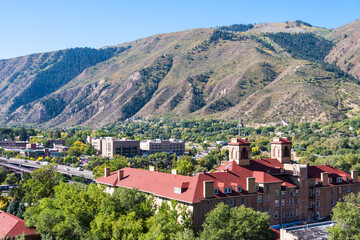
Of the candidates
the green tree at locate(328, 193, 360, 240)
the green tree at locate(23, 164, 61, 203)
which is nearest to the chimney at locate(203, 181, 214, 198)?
the green tree at locate(328, 193, 360, 240)

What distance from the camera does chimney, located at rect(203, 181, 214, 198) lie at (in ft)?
Result: 199

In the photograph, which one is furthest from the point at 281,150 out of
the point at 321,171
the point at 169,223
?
the point at 169,223

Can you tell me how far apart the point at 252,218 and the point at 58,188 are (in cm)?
4048

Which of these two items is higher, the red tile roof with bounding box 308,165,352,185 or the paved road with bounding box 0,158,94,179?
the red tile roof with bounding box 308,165,352,185

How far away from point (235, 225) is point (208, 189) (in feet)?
28.6

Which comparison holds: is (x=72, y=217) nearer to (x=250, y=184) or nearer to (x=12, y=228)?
(x=12, y=228)

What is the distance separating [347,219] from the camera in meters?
47.1

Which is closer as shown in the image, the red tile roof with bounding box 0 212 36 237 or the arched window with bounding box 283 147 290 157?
the red tile roof with bounding box 0 212 36 237

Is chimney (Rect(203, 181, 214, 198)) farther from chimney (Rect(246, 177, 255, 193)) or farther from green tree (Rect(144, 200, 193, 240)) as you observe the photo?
chimney (Rect(246, 177, 255, 193))

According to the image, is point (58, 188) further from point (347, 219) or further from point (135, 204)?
point (347, 219)

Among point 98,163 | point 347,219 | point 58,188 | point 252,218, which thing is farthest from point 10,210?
point 98,163

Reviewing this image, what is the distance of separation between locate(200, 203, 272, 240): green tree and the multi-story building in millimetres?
6090

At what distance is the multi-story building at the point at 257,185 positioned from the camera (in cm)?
6241

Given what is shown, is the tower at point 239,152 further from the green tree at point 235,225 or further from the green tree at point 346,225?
the green tree at point 346,225
